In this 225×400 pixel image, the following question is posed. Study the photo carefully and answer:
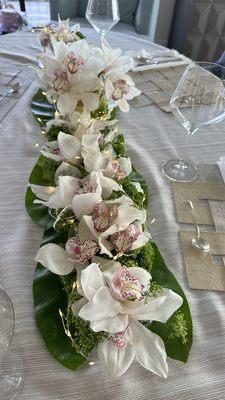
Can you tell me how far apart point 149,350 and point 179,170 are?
0.44 meters

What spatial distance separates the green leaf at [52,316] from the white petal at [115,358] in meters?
0.06

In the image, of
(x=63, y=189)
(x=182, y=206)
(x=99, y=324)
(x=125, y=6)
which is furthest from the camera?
(x=125, y=6)

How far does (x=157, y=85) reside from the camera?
1.02 m

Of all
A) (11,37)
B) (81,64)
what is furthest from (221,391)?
(11,37)

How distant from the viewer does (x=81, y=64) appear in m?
0.63

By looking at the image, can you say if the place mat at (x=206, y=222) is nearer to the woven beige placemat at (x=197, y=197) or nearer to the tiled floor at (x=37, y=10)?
the woven beige placemat at (x=197, y=197)

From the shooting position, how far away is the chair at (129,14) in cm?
221

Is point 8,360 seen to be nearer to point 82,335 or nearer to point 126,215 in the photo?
point 82,335

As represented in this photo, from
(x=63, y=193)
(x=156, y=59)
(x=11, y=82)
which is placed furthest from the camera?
(x=156, y=59)

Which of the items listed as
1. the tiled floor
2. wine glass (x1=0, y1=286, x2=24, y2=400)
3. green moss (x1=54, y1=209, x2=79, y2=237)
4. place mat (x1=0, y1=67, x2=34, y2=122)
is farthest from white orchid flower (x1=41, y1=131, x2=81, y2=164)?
the tiled floor

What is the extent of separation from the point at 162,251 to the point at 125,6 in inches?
88.5

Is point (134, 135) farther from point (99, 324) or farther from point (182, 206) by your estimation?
point (99, 324)

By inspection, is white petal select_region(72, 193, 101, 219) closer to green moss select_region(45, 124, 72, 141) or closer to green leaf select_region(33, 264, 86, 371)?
green leaf select_region(33, 264, 86, 371)

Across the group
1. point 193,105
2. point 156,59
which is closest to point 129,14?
point 156,59
